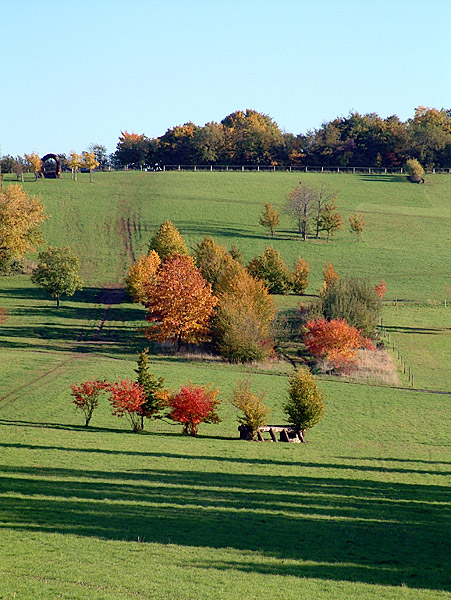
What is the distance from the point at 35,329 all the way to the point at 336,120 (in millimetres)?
123633

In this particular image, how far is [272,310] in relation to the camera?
224ft

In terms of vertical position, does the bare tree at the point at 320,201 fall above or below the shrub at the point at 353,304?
above

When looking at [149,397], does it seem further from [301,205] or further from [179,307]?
[301,205]

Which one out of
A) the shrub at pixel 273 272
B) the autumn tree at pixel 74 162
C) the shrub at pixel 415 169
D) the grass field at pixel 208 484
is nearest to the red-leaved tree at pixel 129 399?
the grass field at pixel 208 484

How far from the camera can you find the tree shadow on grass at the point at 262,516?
20000 mm

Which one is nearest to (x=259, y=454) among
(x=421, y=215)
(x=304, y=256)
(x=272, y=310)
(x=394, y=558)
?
(x=394, y=558)

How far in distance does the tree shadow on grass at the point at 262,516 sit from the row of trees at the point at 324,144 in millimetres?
136221

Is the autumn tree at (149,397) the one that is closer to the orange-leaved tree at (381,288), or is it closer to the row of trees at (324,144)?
the orange-leaved tree at (381,288)

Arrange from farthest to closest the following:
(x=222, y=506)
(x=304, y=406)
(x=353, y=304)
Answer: (x=353, y=304), (x=304, y=406), (x=222, y=506)

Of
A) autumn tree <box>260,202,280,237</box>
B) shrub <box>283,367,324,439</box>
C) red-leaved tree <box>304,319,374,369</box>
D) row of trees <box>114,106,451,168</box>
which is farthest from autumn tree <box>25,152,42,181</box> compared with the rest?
shrub <box>283,367,324,439</box>

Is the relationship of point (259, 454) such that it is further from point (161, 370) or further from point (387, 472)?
point (161, 370)

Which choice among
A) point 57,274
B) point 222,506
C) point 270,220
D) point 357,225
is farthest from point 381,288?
point 222,506

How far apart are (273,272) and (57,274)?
2438cm

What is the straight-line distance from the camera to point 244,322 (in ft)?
200
